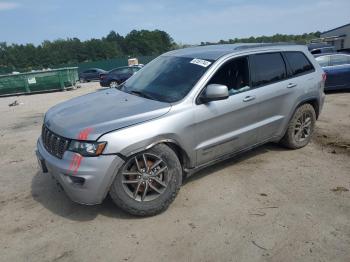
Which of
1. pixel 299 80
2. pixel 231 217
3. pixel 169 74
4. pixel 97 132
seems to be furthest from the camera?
Answer: pixel 299 80

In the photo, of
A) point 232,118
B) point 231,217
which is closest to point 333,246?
point 231,217

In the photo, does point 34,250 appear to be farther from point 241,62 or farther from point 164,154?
point 241,62

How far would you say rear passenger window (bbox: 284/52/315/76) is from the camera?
5289 mm

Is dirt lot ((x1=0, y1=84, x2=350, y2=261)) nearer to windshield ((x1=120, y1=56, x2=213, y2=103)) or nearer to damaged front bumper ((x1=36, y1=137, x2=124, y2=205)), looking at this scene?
damaged front bumper ((x1=36, y1=137, x2=124, y2=205))

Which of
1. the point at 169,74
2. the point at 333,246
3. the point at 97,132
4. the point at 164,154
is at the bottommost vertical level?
the point at 333,246

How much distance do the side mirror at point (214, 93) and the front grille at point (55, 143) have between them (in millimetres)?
1653

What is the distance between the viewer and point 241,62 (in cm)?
462

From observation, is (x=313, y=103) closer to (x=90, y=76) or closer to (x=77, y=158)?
(x=77, y=158)

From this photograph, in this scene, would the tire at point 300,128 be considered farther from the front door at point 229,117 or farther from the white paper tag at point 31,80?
the white paper tag at point 31,80

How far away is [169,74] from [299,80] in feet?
7.03

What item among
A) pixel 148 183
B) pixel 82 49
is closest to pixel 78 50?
pixel 82 49

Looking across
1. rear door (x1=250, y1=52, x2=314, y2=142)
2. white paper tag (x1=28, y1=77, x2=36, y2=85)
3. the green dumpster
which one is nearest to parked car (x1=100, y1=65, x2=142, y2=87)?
the green dumpster

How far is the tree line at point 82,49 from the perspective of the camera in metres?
91.0

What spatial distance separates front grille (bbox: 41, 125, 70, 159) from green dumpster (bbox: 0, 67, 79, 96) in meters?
20.3
